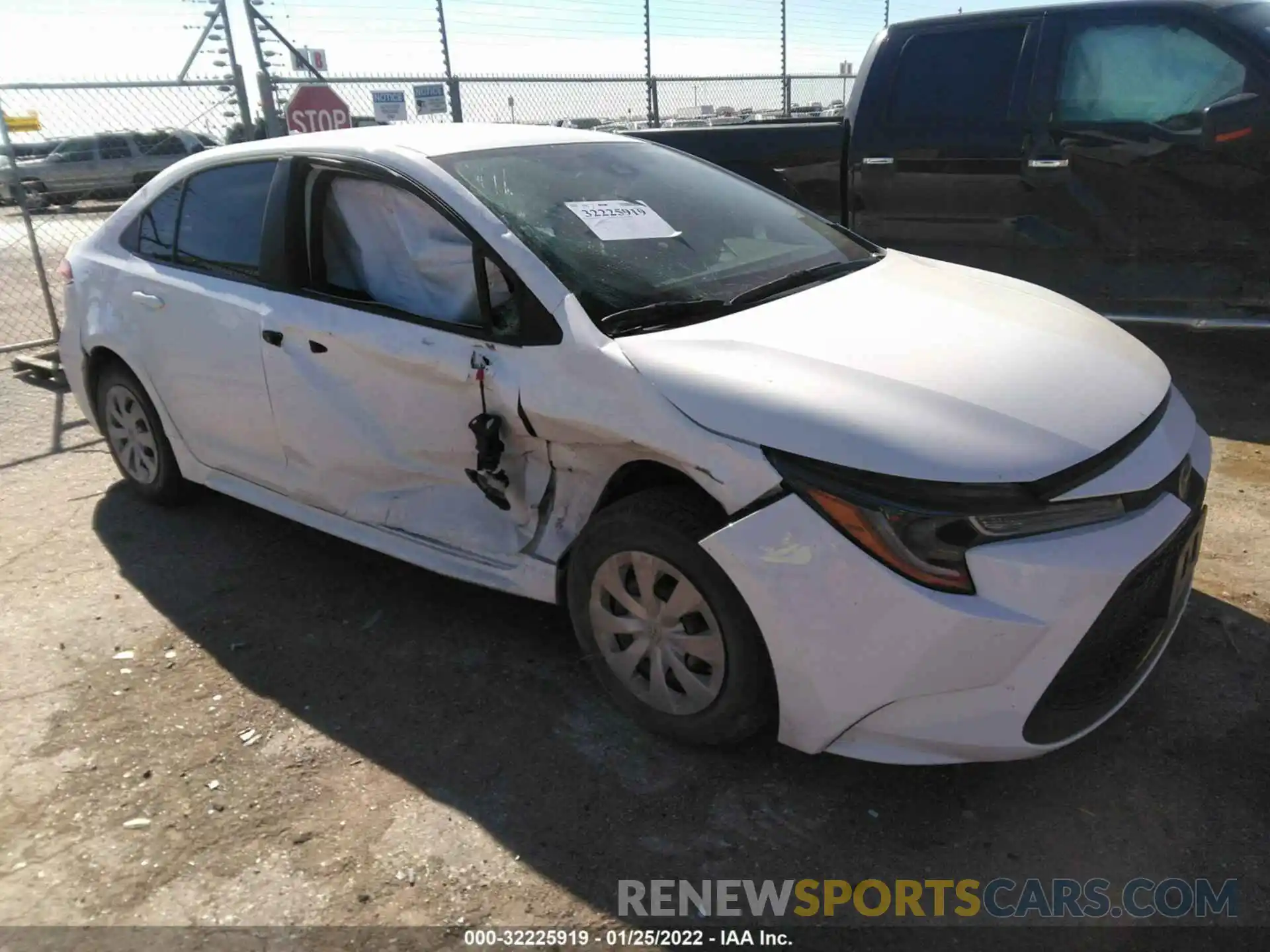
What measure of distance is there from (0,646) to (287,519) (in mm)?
1247

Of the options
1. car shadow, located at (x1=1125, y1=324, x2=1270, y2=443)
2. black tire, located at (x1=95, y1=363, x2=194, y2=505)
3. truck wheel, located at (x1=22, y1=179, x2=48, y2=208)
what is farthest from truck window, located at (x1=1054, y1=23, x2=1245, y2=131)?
truck wheel, located at (x1=22, y1=179, x2=48, y2=208)

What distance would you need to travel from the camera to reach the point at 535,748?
288 cm

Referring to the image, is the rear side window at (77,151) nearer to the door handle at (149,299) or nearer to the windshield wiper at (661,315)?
the door handle at (149,299)

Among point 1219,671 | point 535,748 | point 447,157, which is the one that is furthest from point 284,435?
point 1219,671

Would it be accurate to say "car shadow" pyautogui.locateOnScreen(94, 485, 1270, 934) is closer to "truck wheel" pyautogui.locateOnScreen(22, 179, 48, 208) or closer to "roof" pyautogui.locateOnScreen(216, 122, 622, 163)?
"roof" pyautogui.locateOnScreen(216, 122, 622, 163)

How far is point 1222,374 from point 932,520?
177 inches

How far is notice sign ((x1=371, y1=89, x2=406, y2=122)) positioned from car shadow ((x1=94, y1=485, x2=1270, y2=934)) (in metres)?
7.00

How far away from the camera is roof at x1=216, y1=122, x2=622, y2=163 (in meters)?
3.36

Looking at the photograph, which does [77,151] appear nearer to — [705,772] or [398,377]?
[398,377]

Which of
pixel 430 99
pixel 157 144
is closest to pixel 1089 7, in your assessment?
pixel 430 99

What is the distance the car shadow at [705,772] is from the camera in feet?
7.97

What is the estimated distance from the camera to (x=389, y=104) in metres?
9.55

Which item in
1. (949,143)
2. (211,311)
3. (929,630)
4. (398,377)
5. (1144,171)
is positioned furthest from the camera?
(949,143)

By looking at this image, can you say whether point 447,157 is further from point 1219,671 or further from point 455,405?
point 1219,671
